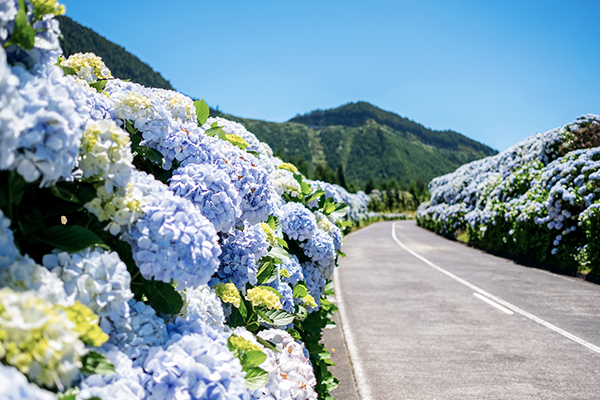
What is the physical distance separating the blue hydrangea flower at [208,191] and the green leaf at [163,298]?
477 mm

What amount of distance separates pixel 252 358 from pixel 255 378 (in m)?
0.08

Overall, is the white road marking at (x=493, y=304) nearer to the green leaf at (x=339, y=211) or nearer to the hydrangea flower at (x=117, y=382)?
the green leaf at (x=339, y=211)

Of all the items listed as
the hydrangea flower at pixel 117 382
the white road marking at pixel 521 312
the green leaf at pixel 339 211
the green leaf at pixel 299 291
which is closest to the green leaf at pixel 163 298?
the hydrangea flower at pixel 117 382

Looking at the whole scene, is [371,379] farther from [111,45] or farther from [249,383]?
[111,45]

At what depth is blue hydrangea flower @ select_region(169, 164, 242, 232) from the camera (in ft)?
6.10

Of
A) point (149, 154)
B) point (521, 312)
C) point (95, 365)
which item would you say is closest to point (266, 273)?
point (149, 154)

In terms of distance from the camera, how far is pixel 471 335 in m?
5.83

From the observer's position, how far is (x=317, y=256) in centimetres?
430

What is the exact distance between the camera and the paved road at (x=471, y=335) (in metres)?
4.29

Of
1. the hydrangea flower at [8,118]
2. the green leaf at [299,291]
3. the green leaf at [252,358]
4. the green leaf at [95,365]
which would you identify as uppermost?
the hydrangea flower at [8,118]

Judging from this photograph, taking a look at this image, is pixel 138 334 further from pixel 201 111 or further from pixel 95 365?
pixel 201 111

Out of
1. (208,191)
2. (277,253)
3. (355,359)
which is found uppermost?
(208,191)

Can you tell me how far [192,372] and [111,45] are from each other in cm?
12541

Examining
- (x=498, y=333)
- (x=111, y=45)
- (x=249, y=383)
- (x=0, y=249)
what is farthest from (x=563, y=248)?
(x=111, y=45)
